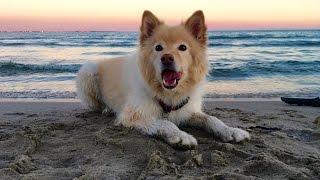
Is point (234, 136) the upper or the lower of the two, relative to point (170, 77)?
lower

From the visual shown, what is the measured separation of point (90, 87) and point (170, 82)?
1.91 meters

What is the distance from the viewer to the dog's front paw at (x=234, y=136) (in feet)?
12.6

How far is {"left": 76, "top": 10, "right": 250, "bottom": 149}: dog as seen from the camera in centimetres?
393

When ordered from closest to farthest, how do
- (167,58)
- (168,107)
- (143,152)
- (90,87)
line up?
(143,152) → (167,58) → (168,107) → (90,87)

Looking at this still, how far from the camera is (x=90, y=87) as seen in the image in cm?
561

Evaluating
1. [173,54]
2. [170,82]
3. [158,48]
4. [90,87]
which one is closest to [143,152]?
[170,82]

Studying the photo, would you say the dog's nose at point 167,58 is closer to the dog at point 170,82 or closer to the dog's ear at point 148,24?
the dog at point 170,82

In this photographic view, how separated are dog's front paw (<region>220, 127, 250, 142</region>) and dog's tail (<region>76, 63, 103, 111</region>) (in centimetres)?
227

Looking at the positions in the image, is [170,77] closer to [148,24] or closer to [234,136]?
[148,24]

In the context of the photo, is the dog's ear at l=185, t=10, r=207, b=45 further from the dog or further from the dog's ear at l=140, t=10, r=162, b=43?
Result: the dog's ear at l=140, t=10, r=162, b=43

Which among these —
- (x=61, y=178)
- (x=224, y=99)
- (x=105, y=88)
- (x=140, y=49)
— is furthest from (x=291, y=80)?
(x=61, y=178)

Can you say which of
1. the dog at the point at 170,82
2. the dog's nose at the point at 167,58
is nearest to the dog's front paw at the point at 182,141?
the dog at the point at 170,82

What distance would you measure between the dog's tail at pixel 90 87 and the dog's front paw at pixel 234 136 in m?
2.27

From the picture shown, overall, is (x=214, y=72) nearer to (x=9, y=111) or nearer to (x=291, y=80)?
(x=291, y=80)
